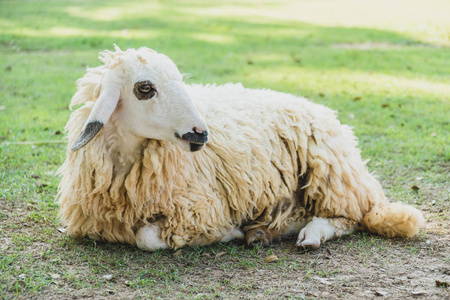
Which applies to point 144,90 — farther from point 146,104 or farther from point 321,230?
point 321,230

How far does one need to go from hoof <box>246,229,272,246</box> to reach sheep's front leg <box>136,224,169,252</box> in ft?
2.21

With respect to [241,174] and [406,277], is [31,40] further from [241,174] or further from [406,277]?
[406,277]

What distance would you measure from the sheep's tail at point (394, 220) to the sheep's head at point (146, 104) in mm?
1643

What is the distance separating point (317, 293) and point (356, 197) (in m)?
1.26

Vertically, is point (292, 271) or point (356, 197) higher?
point (356, 197)

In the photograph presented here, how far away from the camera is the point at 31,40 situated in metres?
13.0

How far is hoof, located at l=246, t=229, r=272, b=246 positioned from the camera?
4.09 meters

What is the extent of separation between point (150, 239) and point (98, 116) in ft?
3.21

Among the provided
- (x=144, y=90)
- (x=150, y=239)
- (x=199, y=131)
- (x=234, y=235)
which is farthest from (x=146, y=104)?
(x=234, y=235)

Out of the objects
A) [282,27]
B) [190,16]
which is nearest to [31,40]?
[190,16]

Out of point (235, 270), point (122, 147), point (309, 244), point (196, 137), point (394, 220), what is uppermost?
point (196, 137)

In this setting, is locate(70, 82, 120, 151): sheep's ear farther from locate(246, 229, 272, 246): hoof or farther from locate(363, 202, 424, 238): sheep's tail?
locate(363, 202, 424, 238): sheep's tail

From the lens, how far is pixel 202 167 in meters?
4.06

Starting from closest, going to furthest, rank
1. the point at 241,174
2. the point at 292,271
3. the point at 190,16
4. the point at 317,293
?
A: the point at 317,293, the point at 292,271, the point at 241,174, the point at 190,16
